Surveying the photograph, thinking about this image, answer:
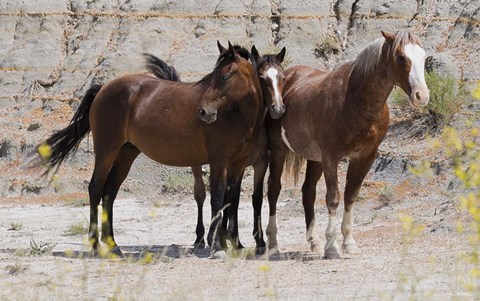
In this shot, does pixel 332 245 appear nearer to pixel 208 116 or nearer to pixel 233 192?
pixel 233 192

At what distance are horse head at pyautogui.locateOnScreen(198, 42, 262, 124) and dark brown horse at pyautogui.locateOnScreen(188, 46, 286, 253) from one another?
6.2 inches

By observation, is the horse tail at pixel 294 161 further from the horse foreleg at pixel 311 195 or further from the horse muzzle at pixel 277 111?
the horse muzzle at pixel 277 111

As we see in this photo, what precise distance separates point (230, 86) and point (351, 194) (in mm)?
1990

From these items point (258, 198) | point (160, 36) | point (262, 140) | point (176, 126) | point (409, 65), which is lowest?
point (258, 198)

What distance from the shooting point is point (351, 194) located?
39.8ft

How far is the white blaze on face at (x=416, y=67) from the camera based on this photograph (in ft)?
35.0

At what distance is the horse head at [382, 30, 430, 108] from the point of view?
10617 mm

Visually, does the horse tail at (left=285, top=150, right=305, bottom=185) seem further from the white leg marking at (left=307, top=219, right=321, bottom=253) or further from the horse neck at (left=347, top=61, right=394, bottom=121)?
the horse neck at (left=347, top=61, right=394, bottom=121)

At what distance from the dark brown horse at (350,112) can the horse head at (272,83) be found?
0.39 m

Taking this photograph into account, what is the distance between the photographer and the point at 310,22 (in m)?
29.0

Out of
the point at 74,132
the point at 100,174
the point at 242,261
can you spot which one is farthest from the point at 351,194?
the point at 74,132

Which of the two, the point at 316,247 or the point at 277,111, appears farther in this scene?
the point at 316,247

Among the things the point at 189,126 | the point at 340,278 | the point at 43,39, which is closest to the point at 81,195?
the point at 43,39

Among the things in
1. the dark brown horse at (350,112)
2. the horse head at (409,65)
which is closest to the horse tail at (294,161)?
the dark brown horse at (350,112)
